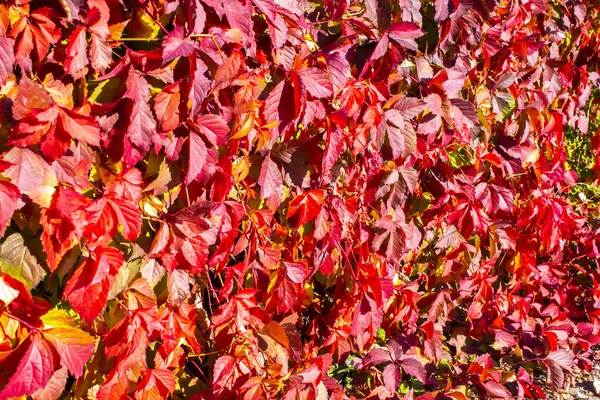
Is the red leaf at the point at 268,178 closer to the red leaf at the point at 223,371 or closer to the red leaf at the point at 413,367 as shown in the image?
the red leaf at the point at 223,371

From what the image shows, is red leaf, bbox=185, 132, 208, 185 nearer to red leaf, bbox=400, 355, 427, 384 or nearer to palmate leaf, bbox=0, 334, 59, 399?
palmate leaf, bbox=0, 334, 59, 399

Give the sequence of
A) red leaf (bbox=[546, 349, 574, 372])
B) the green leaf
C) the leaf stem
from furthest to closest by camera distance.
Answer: red leaf (bbox=[546, 349, 574, 372])
the green leaf
the leaf stem

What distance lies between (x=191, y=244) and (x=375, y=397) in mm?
1219

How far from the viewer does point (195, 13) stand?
4.86 ft

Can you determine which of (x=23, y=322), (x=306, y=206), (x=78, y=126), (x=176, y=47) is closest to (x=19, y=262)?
(x=23, y=322)

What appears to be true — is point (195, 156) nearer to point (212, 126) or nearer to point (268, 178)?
point (212, 126)

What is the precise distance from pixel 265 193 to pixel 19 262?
0.69 metres

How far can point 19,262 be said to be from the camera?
57.0 inches

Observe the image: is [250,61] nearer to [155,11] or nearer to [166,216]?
[155,11]

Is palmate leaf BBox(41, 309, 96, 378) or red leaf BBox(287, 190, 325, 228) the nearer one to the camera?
palmate leaf BBox(41, 309, 96, 378)

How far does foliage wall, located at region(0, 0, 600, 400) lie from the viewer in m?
1.37

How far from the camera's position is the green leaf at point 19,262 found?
1.43 metres

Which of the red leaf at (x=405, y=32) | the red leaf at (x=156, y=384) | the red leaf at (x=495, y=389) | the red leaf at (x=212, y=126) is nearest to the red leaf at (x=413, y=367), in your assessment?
the red leaf at (x=495, y=389)

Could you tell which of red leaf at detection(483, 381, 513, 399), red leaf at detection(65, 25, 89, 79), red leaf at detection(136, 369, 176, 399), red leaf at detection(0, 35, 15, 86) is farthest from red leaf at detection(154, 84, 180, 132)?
red leaf at detection(483, 381, 513, 399)
